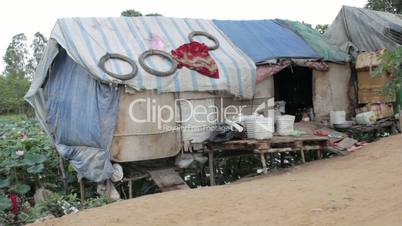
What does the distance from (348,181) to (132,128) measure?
383 cm

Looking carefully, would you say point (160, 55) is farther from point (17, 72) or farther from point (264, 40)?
point (17, 72)

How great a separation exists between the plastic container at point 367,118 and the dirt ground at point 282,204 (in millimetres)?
3407

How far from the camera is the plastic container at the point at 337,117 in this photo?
11.3 m

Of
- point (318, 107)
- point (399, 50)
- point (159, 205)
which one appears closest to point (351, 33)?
point (318, 107)

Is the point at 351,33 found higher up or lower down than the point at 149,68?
higher up

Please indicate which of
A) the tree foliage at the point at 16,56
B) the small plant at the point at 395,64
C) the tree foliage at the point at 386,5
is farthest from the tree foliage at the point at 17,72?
the small plant at the point at 395,64

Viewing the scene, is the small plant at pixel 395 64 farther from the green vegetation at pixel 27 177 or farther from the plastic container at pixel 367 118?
the green vegetation at pixel 27 177

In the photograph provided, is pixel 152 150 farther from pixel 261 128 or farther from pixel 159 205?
pixel 159 205

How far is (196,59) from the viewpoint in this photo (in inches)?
376

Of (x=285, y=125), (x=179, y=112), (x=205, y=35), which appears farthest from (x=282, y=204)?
(x=205, y=35)

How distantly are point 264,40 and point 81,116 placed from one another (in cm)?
462

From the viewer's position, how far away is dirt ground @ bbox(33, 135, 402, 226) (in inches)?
203

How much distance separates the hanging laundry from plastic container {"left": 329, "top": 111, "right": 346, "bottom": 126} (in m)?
3.45

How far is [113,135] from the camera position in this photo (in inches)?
334
